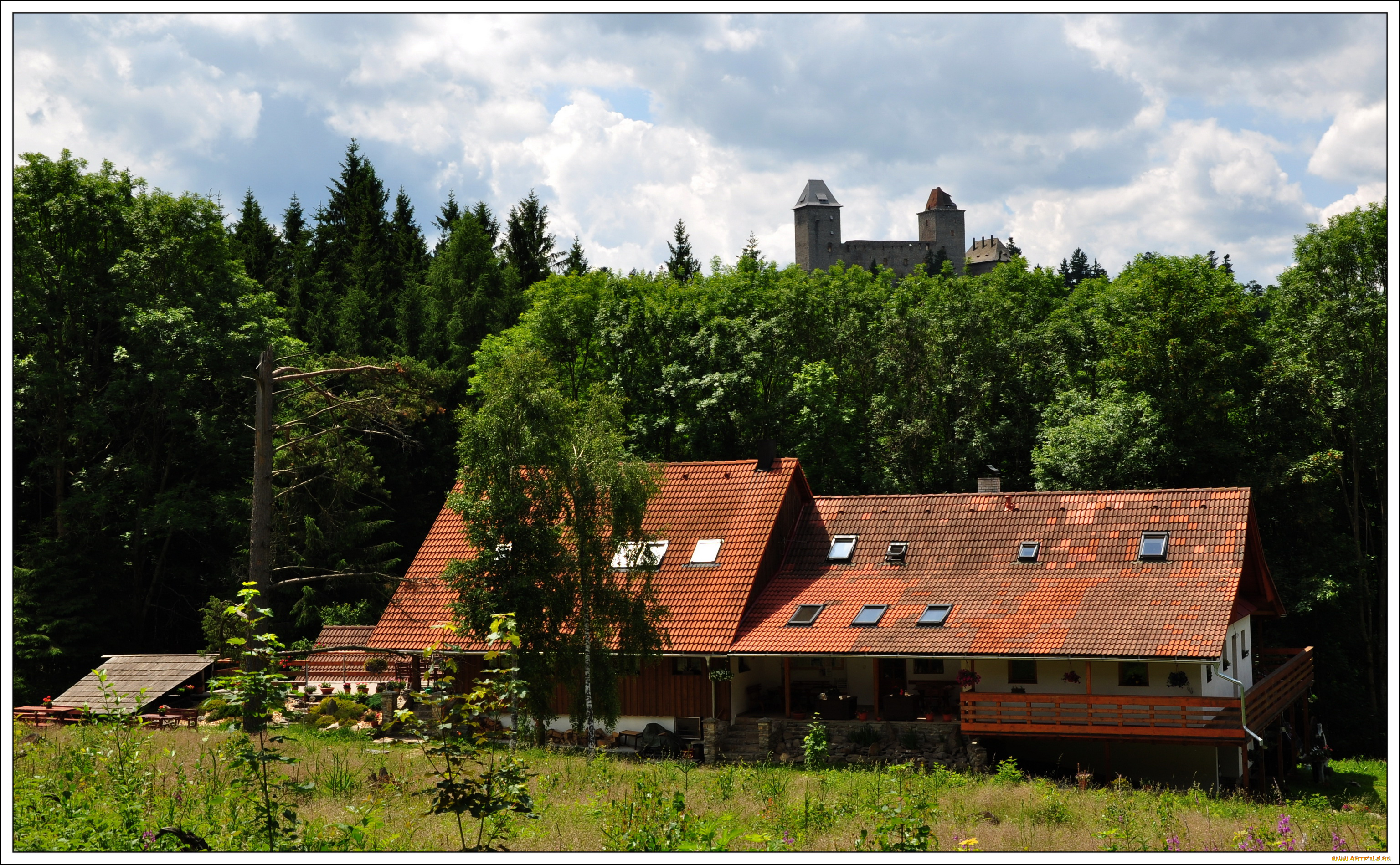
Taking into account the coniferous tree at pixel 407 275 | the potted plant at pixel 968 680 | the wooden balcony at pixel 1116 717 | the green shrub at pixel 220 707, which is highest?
the coniferous tree at pixel 407 275

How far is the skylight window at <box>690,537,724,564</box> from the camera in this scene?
25.8 metres

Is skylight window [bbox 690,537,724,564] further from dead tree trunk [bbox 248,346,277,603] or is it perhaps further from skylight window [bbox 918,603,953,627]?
dead tree trunk [bbox 248,346,277,603]

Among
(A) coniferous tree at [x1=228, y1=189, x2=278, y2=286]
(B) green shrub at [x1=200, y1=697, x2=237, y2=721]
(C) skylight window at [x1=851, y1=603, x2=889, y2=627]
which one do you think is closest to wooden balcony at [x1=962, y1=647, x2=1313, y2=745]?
(C) skylight window at [x1=851, y1=603, x2=889, y2=627]

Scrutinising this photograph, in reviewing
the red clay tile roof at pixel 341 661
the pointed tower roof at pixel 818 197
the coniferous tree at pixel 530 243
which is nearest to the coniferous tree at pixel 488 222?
the coniferous tree at pixel 530 243

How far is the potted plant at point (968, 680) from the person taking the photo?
2228cm

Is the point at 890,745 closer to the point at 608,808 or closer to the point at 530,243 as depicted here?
the point at 608,808

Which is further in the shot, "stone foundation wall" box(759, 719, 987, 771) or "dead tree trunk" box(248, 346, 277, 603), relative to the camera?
"stone foundation wall" box(759, 719, 987, 771)

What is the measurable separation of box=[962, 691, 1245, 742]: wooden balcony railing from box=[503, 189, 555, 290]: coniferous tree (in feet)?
131

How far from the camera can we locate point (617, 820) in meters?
11.5

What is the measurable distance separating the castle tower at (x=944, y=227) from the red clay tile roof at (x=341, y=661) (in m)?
106

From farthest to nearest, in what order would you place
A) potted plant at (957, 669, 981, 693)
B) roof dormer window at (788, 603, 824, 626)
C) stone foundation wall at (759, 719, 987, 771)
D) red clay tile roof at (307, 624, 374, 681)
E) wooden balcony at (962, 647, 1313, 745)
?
1. red clay tile roof at (307, 624, 374, 681)
2. roof dormer window at (788, 603, 824, 626)
3. potted plant at (957, 669, 981, 693)
4. stone foundation wall at (759, 719, 987, 771)
5. wooden balcony at (962, 647, 1313, 745)

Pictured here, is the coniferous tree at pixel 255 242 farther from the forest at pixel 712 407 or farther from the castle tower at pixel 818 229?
the castle tower at pixel 818 229

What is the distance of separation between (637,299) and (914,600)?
21715 millimetres

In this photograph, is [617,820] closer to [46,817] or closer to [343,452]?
[46,817]
